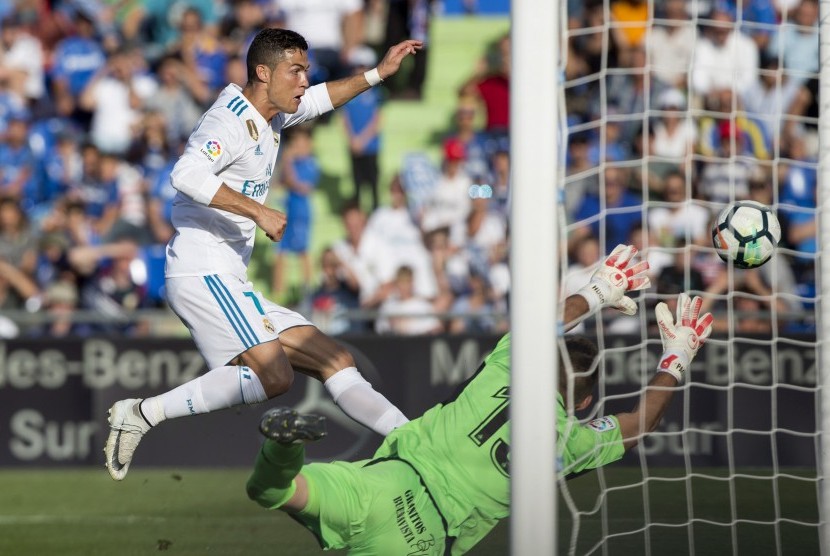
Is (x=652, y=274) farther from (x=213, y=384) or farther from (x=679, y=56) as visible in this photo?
(x=213, y=384)

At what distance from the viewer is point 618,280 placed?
19.1 ft

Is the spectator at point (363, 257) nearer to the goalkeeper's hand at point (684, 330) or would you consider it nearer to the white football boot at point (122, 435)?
the white football boot at point (122, 435)

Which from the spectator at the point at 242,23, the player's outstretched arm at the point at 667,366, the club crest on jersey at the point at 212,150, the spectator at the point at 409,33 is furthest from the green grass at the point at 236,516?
the spectator at the point at 409,33

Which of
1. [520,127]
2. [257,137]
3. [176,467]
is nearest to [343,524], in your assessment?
[520,127]

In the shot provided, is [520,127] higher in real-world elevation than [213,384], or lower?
higher

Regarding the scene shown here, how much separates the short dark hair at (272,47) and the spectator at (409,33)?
276 inches

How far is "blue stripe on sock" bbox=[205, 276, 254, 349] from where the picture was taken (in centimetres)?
646

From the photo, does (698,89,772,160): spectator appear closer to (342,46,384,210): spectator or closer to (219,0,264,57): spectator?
(342,46,384,210): spectator

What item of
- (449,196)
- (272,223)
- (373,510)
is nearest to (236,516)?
(272,223)

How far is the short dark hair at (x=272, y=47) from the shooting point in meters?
6.48

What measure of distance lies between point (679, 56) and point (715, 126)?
1.09 meters

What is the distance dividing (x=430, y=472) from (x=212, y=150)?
6.68 ft

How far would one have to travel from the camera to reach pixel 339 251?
11961 millimetres

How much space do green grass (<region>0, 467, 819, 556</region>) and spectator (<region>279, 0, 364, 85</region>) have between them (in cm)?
473
